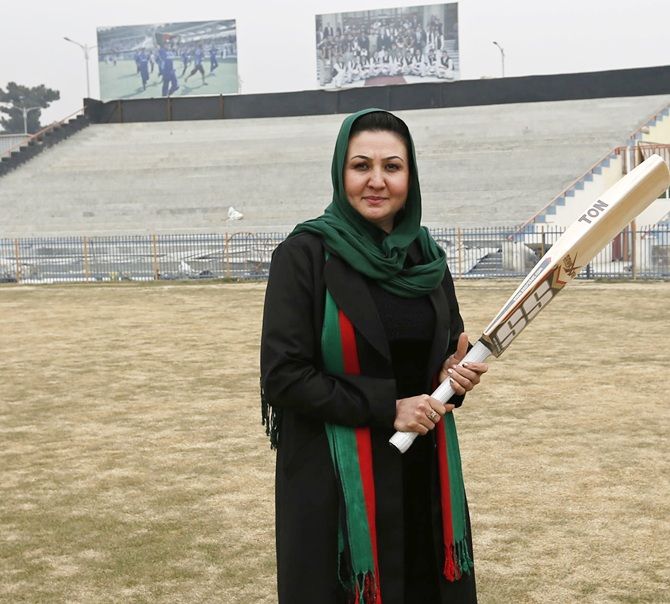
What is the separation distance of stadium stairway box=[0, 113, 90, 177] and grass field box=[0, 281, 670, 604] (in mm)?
27158

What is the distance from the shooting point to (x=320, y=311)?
2.60 meters

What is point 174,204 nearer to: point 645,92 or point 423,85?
point 423,85

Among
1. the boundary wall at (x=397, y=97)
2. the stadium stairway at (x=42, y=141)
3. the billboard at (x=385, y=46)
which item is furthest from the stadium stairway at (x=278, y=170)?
the billboard at (x=385, y=46)

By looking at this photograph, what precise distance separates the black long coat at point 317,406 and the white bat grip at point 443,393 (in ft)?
0.17

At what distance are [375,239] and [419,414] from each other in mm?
476

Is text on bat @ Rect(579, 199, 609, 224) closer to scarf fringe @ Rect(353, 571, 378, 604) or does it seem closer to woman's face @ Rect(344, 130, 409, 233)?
woman's face @ Rect(344, 130, 409, 233)

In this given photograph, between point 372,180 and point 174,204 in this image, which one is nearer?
point 372,180

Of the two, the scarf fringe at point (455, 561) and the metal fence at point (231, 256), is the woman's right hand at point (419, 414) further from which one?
the metal fence at point (231, 256)

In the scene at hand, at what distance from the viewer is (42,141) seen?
39.1 metres

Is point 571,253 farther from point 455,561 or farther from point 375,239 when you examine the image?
point 455,561

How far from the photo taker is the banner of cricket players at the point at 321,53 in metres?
45.2

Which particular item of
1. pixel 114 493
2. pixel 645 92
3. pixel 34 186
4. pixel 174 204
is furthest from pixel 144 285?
pixel 645 92

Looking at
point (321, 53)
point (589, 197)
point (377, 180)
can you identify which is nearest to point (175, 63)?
point (321, 53)

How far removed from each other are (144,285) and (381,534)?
20953 mm
